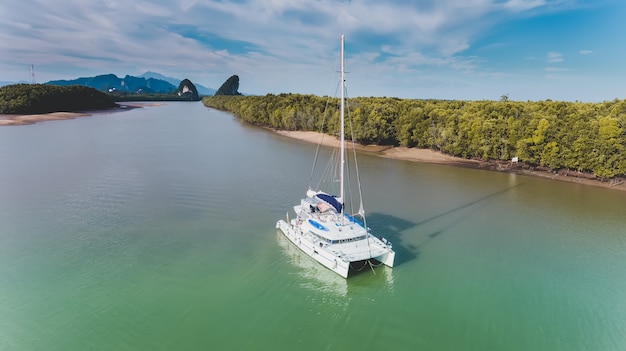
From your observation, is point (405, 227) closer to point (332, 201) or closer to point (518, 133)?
point (332, 201)

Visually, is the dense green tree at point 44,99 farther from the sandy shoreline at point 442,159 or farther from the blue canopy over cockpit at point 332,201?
the blue canopy over cockpit at point 332,201

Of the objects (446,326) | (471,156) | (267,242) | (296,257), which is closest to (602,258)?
(446,326)

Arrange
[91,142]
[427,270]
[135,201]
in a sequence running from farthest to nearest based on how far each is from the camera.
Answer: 1. [91,142]
2. [135,201]
3. [427,270]

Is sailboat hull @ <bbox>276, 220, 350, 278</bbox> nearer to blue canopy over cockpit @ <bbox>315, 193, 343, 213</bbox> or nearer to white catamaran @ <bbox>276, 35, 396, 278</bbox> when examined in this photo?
white catamaran @ <bbox>276, 35, 396, 278</bbox>

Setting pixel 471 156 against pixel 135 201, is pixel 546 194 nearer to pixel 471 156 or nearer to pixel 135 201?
pixel 471 156

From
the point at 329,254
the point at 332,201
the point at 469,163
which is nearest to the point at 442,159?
the point at 469,163

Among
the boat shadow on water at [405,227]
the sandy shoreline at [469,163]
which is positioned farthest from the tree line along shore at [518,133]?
the boat shadow on water at [405,227]
